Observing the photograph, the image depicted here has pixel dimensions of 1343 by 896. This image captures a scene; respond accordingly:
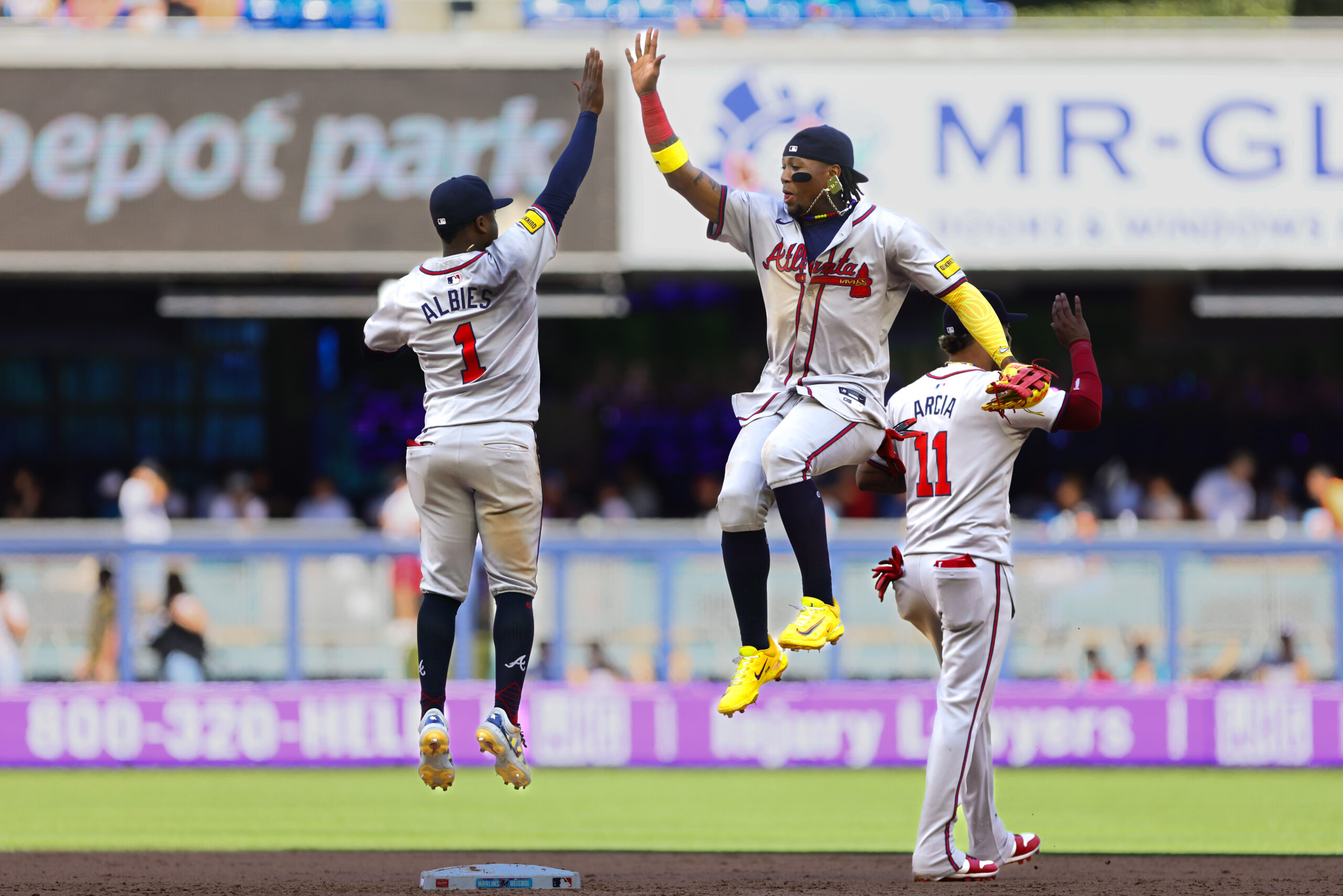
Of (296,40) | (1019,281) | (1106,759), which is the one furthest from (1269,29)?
(296,40)

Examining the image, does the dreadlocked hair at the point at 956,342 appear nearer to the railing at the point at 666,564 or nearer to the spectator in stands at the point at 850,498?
the railing at the point at 666,564

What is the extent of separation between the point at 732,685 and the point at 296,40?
1081cm

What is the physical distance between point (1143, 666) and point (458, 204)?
30.6 feet

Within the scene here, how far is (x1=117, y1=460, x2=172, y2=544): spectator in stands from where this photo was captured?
15.3 meters

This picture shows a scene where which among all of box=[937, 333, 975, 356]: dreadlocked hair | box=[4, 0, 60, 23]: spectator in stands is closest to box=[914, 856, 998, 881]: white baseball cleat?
box=[937, 333, 975, 356]: dreadlocked hair

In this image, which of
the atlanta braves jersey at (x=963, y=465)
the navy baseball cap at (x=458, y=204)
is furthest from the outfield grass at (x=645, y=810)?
the navy baseball cap at (x=458, y=204)

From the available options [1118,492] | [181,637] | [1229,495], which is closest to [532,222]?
[181,637]

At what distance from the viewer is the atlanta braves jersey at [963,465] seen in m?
7.68

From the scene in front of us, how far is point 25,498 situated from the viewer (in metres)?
17.8

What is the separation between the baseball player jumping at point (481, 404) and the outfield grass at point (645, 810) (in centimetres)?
293

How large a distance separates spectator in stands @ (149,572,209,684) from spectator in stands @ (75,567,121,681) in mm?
339

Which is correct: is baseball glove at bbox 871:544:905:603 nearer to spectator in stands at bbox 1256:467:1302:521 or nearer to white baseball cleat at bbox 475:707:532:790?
white baseball cleat at bbox 475:707:532:790

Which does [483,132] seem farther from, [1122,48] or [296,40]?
[1122,48]

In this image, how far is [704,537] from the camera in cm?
1473
